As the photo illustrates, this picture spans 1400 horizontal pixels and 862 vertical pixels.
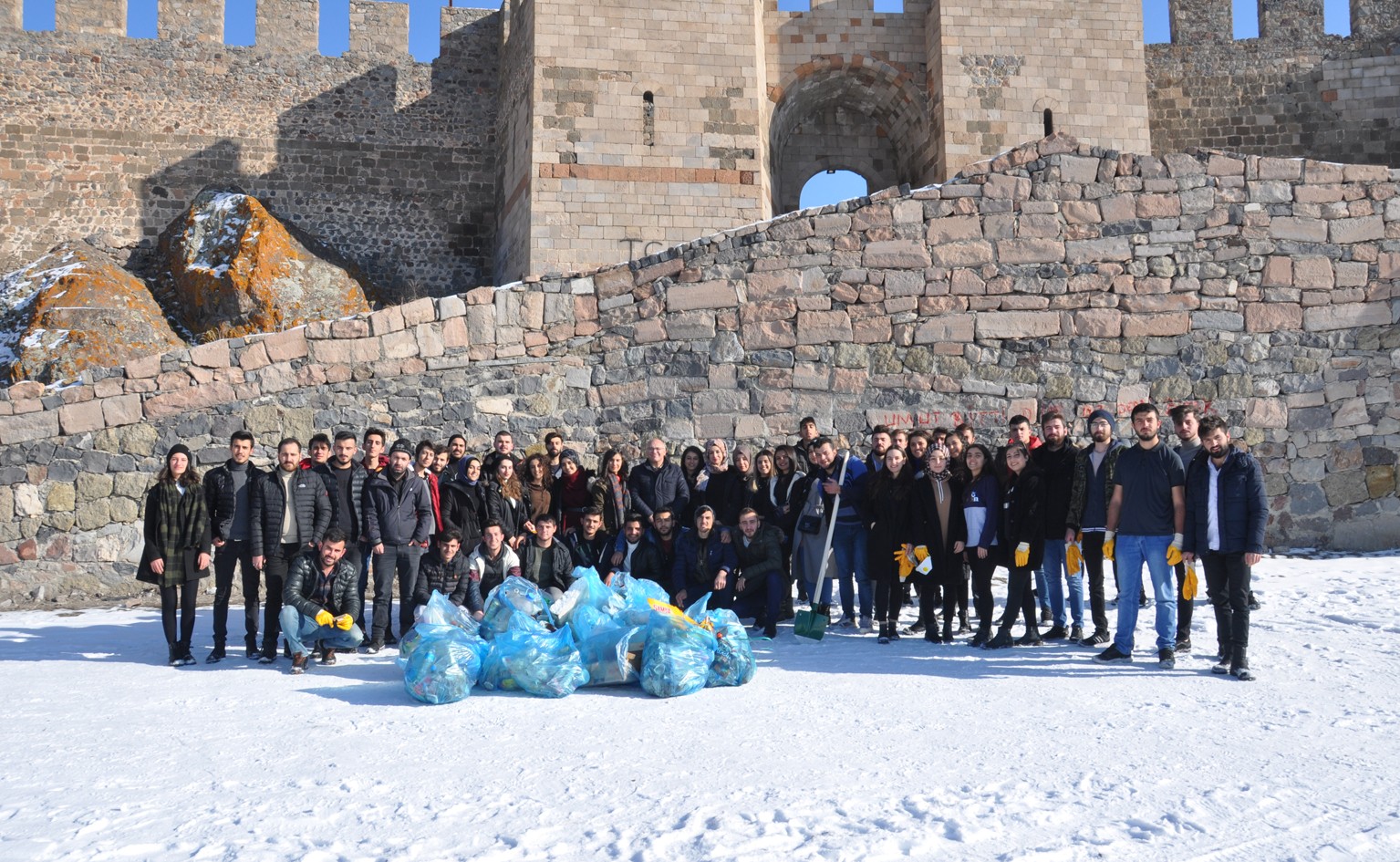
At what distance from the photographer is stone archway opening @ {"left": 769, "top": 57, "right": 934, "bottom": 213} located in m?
14.5

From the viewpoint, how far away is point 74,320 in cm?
1295

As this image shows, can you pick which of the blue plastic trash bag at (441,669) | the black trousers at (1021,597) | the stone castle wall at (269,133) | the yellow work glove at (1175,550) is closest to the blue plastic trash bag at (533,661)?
the blue plastic trash bag at (441,669)

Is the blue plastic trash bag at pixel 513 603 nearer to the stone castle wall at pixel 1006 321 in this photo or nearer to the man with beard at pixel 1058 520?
the man with beard at pixel 1058 520

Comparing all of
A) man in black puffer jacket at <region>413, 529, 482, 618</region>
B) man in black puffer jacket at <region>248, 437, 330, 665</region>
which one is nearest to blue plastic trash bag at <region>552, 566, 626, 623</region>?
man in black puffer jacket at <region>413, 529, 482, 618</region>

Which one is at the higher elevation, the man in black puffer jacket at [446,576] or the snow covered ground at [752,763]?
the man in black puffer jacket at [446,576]

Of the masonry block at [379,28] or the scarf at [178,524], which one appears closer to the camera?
the scarf at [178,524]

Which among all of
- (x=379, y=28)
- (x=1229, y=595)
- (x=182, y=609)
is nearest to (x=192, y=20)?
(x=379, y=28)

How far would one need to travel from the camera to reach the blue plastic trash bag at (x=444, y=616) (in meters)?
5.33

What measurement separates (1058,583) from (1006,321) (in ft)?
11.5

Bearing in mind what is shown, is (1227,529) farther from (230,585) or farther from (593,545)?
(230,585)

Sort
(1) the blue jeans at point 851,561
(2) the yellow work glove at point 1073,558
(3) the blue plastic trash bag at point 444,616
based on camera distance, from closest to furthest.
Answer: (3) the blue plastic trash bag at point 444,616
(2) the yellow work glove at point 1073,558
(1) the blue jeans at point 851,561

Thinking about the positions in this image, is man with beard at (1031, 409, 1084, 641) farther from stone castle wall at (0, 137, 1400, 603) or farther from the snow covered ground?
stone castle wall at (0, 137, 1400, 603)

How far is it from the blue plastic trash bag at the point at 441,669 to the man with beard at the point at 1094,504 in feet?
10.6

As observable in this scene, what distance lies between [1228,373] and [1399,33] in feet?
32.9
